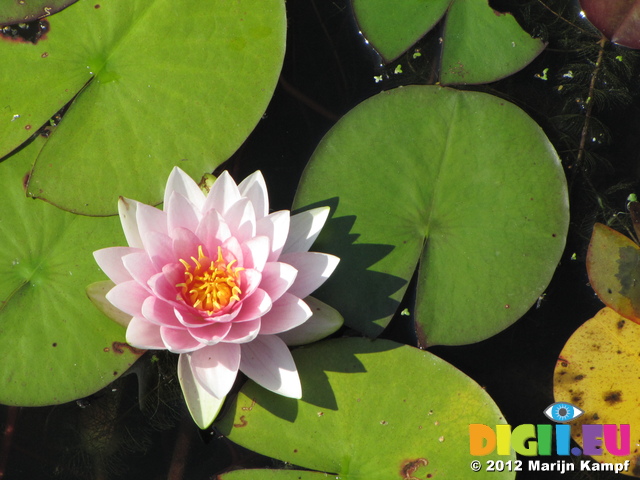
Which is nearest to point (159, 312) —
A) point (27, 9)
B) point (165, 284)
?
point (165, 284)

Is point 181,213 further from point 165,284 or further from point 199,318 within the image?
point 199,318

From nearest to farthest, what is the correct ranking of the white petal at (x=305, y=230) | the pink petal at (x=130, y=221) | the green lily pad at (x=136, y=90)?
the pink petal at (x=130, y=221)
the white petal at (x=305, y=230)
the green lily pad at (x=136, y=90)

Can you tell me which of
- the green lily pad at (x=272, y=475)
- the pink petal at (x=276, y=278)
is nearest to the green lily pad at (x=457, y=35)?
the pink petal at (x=276, y=278)

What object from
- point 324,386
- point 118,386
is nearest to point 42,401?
point 118,386

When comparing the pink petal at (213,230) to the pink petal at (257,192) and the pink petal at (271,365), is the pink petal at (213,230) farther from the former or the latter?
the pink petal at (271,365)

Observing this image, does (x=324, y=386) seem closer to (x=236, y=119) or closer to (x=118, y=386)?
(x=118, y=386)

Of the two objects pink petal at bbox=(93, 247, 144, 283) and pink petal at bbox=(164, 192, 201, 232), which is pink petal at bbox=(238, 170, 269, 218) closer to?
pink petal at bbox=(164, 192, 201, 232)
